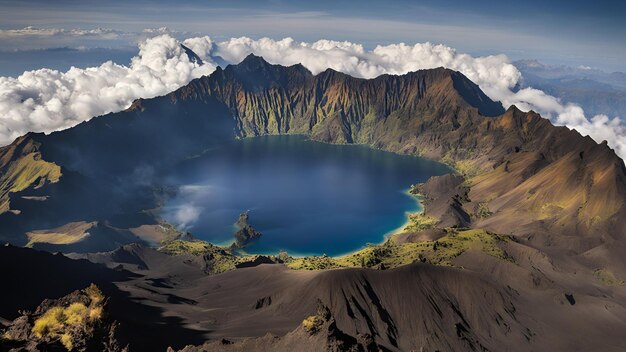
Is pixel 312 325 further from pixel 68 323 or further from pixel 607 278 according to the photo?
pixel 607 278

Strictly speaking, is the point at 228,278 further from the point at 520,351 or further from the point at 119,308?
the point at 520,351

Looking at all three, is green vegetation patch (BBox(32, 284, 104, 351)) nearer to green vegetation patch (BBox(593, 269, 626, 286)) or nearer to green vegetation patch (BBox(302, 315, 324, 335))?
green vegetation patch (BBox(302, 315, 324, 335))

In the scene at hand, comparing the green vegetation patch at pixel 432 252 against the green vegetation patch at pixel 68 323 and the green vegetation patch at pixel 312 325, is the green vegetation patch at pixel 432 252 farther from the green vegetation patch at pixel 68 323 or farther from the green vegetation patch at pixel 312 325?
the green vegetation patch at pixel 68 323

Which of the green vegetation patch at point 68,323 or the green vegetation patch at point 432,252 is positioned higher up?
the green vegetation patch at point 68,323

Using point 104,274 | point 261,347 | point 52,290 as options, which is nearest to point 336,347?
point 261,347

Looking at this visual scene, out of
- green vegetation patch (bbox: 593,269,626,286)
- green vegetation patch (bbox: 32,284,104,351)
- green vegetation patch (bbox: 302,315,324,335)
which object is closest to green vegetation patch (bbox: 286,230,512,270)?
green vegetation patch (bbox: 593,269,626,286)

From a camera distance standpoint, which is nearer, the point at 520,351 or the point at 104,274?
the point at 520,351

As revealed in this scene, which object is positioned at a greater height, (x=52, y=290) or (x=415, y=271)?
(x=415, y=271)

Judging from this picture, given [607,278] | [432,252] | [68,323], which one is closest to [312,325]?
[68,323]

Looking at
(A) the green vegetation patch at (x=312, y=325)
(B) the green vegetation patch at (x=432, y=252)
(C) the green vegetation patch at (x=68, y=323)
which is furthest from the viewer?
(B) the green vegetation patch at (x=432, y=252)

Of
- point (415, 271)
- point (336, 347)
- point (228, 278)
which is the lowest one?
point (228, 278)

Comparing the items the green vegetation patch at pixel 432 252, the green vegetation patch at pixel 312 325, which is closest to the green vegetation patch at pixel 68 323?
the green vegetation patch at pixel 312 325
